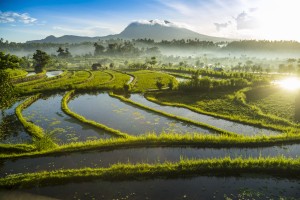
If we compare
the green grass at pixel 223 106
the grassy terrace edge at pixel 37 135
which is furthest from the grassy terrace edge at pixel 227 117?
the grassy terrace edge at pixel 37 135

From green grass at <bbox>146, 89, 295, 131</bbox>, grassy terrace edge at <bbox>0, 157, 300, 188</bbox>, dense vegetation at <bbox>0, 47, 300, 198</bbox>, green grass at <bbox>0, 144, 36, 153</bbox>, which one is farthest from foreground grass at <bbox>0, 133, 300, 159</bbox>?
green grass at <bbox>146, 89, 295, 131</bbox>

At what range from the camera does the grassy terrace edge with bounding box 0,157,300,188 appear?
1305 cm

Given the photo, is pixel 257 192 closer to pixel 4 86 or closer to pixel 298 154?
pixel 298 154

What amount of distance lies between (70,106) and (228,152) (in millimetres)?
19657

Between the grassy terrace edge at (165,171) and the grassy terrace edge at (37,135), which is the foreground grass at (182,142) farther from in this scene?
the grassy terrace edge at (165,171)

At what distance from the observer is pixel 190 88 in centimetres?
3562

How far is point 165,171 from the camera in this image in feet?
44.5

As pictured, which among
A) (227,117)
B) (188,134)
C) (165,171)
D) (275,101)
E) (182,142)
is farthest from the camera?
(275,101)

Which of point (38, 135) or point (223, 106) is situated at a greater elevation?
A: point (223, 106)

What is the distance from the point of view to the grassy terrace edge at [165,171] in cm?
1305

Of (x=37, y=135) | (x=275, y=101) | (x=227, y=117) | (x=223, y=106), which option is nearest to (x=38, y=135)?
(x=37, y=135)

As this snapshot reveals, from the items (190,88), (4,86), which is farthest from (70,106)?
(190,88)

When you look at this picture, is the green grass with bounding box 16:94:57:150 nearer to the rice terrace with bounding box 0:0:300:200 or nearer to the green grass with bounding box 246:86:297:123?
the rice terrace with bounding box 0:0:300:200

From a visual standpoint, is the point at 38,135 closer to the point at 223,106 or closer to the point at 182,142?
the point at 182,142
